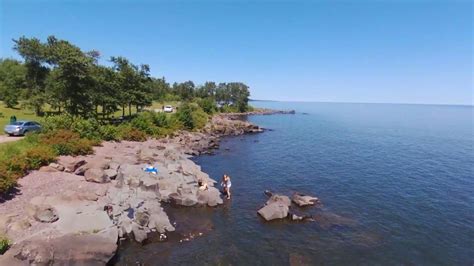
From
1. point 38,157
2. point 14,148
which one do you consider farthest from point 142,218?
point 14,148

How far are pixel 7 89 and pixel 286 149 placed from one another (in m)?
68.0

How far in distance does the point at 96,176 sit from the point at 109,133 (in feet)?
66.4

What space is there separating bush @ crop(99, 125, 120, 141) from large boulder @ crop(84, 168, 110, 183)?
17971 millimetres

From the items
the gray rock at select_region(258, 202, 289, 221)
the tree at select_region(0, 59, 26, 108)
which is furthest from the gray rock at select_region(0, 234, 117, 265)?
the tree at select_region(0, 59, 26, 108)

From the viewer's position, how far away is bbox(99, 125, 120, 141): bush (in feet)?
157

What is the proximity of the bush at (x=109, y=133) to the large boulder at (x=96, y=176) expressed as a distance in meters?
18.0

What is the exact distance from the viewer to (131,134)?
174 feet

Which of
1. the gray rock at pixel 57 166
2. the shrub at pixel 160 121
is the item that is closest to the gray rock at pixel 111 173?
the gray rock at pixel 57 166

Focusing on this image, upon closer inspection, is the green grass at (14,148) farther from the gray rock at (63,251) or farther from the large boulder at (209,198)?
the large boulder at (209,198)

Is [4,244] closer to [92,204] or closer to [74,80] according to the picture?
[92,204]

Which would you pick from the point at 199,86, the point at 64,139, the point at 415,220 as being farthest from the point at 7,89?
the point at 199,86

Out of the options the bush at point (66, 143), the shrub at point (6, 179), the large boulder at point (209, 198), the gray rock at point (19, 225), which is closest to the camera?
the gray rock at point (19, 225)

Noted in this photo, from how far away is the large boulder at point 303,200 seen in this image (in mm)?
30870

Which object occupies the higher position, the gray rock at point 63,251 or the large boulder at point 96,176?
the large boulder at point 96,176
